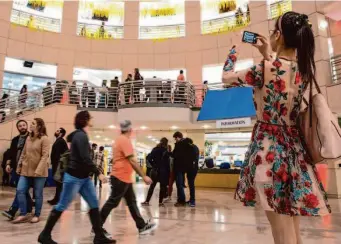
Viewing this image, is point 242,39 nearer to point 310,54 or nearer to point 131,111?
point 310,54

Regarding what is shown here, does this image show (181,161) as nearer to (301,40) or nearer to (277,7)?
(301,40)

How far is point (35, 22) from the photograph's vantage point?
1655 cm

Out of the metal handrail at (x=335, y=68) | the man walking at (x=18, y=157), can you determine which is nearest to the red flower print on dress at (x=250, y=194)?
the man walking at (x=18, y=157)

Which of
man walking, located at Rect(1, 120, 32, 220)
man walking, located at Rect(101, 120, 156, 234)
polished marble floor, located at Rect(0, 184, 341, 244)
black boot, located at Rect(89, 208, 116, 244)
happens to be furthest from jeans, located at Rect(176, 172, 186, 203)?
black boot, located at Rect(89, 208, 116, 244)

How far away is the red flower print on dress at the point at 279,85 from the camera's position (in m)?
1.54

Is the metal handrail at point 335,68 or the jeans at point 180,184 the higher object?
the metal handrail at point 335,68

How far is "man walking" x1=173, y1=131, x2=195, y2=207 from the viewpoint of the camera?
7.04 m

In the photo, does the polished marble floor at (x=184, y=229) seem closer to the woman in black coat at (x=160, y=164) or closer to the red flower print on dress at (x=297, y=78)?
the woman in black coat at (x=160, y=164)

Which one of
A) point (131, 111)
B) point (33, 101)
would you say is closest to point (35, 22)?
point (33, 101)

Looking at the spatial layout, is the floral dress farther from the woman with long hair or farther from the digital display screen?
the woman with long hair

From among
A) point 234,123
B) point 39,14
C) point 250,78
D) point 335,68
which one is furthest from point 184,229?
point 39,14

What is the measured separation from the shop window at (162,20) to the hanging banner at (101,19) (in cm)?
136

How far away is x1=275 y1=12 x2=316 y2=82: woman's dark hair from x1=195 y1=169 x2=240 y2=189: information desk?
11029mm

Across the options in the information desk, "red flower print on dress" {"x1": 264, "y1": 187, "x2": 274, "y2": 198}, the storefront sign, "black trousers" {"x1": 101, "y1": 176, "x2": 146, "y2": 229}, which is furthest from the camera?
the information desk
